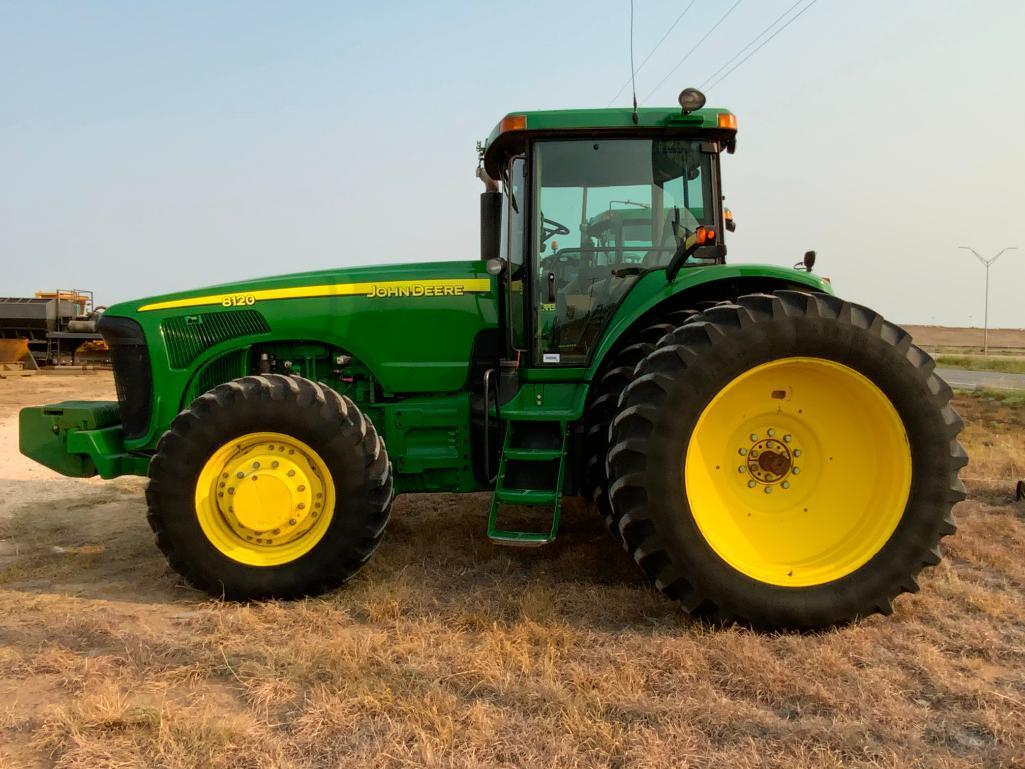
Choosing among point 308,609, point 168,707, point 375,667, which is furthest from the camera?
point 308,609

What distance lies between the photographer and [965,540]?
4.48m

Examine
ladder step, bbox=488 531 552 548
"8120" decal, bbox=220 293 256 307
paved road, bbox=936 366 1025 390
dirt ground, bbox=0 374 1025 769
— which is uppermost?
"8120" decal, bbox=220 293 256 307

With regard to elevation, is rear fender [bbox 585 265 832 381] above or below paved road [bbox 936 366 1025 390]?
above

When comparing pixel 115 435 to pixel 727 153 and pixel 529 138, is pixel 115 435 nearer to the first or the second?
pixel 529 138

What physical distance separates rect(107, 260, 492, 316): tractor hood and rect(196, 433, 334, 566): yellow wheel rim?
105cm

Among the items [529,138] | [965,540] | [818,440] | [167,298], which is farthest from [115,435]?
[965,540]

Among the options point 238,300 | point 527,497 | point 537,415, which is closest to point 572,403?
point 537,415

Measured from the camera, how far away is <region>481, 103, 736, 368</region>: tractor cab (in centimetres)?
401

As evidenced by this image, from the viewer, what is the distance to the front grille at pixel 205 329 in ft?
14.3

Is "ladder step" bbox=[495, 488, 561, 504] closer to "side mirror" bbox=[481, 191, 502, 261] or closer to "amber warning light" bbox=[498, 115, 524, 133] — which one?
"side mirror" bbox=[481, 191, 502, 261]

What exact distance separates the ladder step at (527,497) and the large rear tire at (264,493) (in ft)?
2.03

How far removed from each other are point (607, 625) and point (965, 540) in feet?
8.71

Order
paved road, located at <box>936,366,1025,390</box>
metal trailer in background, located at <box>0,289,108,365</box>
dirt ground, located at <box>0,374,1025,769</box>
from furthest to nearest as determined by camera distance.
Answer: metal trailer in background, located at <box>0,289,108,365</box>, paved road, located at <box>936,366,1025,390</box>, dirt ground, located at <box>0,374,1025,769</box>

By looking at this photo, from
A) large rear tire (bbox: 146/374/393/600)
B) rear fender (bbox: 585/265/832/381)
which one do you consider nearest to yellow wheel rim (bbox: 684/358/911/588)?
rear fender (bbox: 585/265/832/381)
